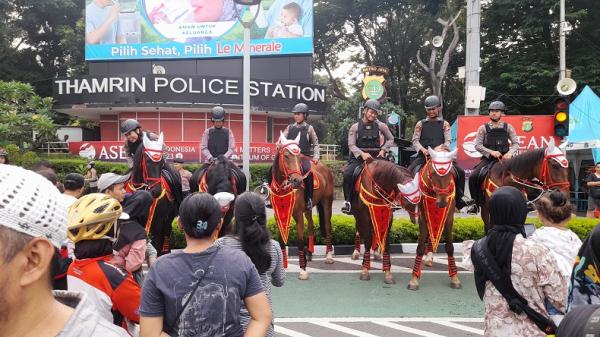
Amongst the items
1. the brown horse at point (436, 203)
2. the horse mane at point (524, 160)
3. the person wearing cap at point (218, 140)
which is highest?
the person wearing cap at point (218, 140)

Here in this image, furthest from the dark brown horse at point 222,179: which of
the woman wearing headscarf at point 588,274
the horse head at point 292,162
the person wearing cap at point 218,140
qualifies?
the woman wearing headscarf at point 588,274

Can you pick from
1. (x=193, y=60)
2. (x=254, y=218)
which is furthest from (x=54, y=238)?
(x=193, y=60)

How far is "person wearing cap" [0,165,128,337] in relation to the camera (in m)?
1.32

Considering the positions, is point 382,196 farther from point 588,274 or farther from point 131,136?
point 588,274

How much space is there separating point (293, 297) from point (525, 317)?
15.0 ft

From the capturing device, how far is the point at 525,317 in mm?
3162

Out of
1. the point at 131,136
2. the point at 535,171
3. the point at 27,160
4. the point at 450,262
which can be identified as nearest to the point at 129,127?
the point at 131,136

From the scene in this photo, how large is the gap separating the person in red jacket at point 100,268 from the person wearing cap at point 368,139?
242 inches

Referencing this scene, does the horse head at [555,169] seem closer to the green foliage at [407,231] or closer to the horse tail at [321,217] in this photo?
the green foliage at [407,231]

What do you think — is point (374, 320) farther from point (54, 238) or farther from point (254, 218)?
point (54, 238)

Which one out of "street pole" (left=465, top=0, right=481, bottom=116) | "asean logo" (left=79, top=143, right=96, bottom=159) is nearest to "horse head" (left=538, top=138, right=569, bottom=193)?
"street pole" (left=465, top=0, right=481, bottom=116)

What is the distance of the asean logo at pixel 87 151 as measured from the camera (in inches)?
928

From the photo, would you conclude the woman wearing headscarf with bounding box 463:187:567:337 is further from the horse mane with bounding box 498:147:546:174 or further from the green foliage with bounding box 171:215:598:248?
the green foliage with bounding box 171:215:598:248

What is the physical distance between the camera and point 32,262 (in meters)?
1.37
